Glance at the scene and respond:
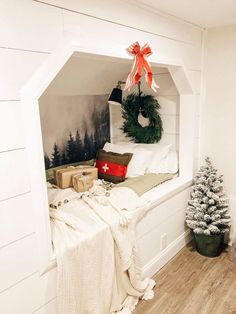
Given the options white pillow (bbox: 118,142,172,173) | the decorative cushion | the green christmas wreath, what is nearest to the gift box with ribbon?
the decorative cushion

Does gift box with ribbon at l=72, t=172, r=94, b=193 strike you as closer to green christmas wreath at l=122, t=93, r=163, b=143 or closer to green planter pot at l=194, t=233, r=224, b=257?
green christmas wreath at l=122, t=93, r=163, b=143

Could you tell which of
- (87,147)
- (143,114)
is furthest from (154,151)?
(87,147)

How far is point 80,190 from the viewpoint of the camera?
238cm

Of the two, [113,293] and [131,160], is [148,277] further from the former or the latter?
[131,160]

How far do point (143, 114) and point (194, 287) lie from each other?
175 cm

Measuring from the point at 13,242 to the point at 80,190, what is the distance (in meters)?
1.03

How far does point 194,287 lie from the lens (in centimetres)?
229

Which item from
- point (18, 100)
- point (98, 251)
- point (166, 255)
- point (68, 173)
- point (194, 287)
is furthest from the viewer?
point (166, 255)

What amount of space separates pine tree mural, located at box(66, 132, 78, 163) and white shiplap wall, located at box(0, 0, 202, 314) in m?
1.28

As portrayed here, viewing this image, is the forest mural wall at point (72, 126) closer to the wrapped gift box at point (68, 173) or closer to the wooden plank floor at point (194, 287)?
the wrapped gift box at point (68, 173)

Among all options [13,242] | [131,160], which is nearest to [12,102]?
[13,242]

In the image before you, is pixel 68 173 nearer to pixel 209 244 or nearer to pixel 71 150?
pixel 71 150

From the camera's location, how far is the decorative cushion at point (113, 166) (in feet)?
8.48

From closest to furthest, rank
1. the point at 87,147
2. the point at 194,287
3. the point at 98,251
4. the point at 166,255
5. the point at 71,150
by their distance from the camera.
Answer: the point at 98,251 < the point at 194,287 < the point at 166,255 < the point at 71,150 < the point at 87,147
